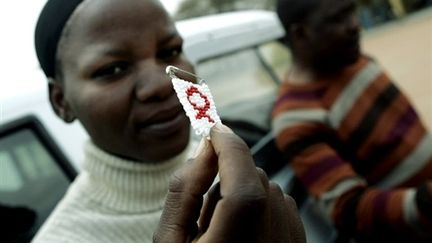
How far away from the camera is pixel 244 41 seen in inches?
149

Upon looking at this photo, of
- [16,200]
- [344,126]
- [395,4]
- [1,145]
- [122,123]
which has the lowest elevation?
[395,4]

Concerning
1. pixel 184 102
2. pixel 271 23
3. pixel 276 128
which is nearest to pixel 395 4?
pixel 271 23

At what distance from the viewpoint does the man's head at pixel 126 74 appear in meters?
1.49

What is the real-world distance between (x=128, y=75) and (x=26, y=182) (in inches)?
34.7

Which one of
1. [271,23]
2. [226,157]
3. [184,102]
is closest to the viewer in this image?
[226,157]

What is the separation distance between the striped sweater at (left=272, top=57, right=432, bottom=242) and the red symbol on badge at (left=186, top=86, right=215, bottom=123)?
157 cm

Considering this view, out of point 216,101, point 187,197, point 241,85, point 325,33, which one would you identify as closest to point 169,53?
point 187,197

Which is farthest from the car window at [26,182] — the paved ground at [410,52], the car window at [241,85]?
the paved ground at [410,52]

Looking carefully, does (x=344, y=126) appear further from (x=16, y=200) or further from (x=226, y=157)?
(x=226, y=157)

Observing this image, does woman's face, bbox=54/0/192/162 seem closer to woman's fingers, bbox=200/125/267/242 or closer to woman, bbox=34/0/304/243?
woman, bbox=34/0/304/243

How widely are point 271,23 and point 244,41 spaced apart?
17.0 inches

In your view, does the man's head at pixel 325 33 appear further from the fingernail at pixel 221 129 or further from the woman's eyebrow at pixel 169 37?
the fingernail at pixel 221 129

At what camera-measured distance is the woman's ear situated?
1736 mm

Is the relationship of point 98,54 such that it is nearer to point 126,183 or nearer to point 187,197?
point 126,183
